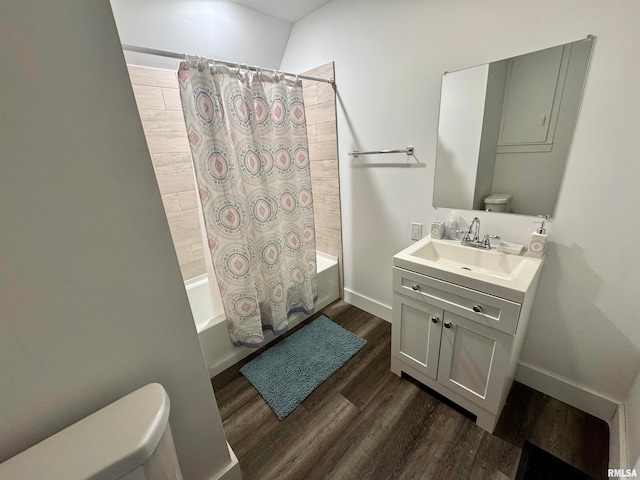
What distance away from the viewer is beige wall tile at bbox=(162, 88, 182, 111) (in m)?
1.91

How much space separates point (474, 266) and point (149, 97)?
2.45m

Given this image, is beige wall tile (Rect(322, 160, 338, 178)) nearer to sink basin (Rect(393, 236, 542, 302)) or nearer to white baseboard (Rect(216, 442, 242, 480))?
sink basin (Rect(393, 236, 542, 302))

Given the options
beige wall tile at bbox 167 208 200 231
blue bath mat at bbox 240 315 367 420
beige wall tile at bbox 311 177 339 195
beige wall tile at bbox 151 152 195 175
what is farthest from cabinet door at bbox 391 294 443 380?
beige wall tile at bbox 151 152 195 175

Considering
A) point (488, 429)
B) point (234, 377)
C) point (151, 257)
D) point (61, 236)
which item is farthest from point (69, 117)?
point (488, 429)

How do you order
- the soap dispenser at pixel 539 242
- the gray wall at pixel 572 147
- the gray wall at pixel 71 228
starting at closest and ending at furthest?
the gray wall at pixel 71 228
the gray wall at pixel 572 147
the soap dispenser at pixel 539 242

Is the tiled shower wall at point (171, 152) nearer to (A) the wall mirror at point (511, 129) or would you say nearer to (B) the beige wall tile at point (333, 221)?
(B) the beige wall tile at point (333, 221)

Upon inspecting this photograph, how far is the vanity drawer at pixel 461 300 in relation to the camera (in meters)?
1.09

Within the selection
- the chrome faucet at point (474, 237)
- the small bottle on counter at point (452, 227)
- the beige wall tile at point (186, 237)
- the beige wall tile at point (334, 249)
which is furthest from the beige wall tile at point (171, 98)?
the chrome faucet at point (474, 237)

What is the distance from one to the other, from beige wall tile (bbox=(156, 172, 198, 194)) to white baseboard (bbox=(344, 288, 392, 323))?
1.68 meters

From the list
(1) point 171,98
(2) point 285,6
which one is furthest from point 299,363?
(2) point 285,6

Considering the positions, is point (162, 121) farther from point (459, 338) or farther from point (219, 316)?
point (459, 338)

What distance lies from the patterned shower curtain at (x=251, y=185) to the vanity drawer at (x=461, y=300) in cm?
88

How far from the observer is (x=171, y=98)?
1.94m

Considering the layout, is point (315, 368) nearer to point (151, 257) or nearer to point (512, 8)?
point (151, 257)
